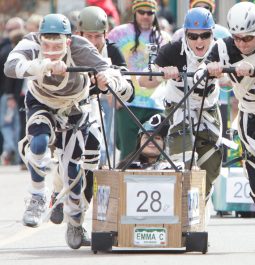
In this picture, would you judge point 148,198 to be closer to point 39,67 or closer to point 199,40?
point 39,67

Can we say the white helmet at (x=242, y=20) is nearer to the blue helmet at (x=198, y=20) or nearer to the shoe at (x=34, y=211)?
the blue helmet at (x=198, y=20)

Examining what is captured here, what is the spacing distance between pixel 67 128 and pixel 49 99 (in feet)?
1.02

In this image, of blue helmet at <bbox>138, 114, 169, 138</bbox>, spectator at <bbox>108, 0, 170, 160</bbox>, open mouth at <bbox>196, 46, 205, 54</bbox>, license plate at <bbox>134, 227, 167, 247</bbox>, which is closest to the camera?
license plate at <bbox>134, 227, 167, 247</bbox>

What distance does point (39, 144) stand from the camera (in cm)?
1233

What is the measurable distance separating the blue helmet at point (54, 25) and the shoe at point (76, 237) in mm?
1612

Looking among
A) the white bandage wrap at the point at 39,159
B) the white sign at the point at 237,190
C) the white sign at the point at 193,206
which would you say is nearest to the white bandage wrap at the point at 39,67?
the white bandage wrap at the point at 39,159

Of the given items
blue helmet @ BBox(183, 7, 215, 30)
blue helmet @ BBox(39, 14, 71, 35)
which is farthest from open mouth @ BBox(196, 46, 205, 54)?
blue helmet @ BBox(39, 14, 71, 35)

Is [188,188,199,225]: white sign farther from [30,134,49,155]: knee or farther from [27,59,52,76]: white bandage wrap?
[27,59,52,76]: white bandage wrap

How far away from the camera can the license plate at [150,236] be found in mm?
11922

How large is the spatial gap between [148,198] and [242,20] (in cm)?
154

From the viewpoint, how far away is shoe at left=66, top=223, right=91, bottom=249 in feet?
42.0

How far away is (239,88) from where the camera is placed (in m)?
12.5

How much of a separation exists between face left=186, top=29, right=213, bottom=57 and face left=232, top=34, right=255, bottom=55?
86 centimetres

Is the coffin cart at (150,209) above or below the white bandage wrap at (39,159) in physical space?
below
